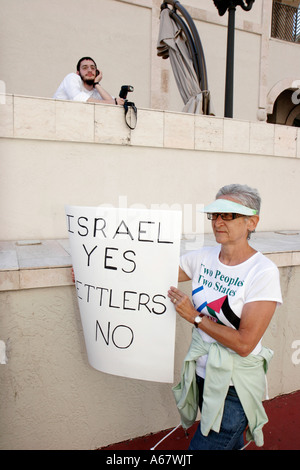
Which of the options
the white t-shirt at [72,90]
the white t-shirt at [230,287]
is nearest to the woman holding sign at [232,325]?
the white t-shirt at [230,287]

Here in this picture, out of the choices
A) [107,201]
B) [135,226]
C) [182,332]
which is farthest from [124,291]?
[107,201]

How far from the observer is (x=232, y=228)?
2.05 metres

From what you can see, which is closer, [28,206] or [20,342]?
[20,342]

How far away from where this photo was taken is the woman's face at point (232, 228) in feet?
6.73

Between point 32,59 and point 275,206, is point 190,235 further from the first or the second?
point 32,59

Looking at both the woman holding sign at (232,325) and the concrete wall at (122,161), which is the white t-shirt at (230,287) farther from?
the concrete wall at (122,161)

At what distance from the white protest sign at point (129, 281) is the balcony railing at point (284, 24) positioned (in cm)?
1425

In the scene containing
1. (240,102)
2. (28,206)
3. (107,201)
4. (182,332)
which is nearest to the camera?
(182,332)

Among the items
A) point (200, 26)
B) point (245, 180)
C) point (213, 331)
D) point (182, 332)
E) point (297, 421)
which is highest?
point (200, 26)

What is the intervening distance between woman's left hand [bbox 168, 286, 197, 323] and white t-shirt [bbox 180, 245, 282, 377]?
93mm

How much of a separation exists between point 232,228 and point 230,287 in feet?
0.98

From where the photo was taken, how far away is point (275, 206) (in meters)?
5.92

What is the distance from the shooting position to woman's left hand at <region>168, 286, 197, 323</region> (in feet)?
6.74

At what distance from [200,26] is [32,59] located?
16.1ft
